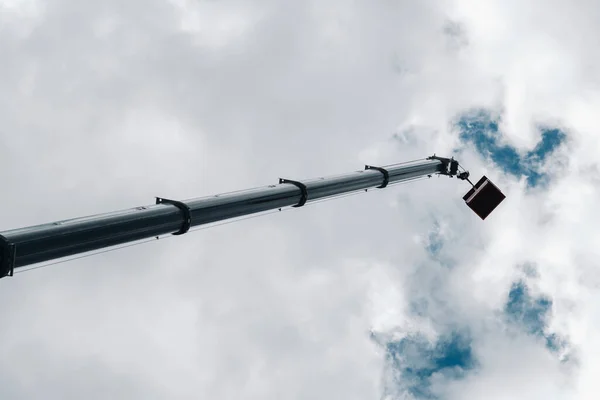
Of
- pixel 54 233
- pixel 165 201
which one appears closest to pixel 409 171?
pixel 165 201

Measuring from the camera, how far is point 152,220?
2253cm

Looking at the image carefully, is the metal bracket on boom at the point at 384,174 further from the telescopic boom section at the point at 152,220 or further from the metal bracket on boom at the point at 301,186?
the metal bracket on boom at the point at 301,186

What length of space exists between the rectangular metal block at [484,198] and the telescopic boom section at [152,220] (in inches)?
230

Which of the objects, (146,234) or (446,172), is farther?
(446,172)

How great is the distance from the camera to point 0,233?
58.6 feet

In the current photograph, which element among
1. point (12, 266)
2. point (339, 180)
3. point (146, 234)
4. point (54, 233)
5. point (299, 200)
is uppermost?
point (339, 180)

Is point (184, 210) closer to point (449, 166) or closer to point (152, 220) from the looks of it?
point (152, 220)

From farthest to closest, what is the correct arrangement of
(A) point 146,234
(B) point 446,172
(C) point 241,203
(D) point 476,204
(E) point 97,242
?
(B) point 446,172 < (D) point 476,204 < (C) point 241,203 < (A) point 146,234 < (E) point 97,242

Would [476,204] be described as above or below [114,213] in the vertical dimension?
above

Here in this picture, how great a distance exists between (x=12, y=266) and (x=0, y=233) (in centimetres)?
109

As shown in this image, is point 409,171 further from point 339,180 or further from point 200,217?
point 200,217

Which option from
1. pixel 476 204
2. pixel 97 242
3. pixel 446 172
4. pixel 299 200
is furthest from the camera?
pixel 446 172

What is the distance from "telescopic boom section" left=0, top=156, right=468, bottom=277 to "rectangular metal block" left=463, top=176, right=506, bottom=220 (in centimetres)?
584

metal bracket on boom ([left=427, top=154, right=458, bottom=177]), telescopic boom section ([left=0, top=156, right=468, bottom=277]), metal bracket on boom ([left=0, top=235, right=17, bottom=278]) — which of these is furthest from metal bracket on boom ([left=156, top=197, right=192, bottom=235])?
metal bracket on boom ([left=427, top=154, right=458, bottom=177])
